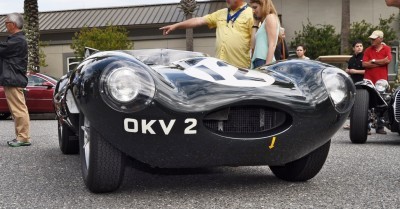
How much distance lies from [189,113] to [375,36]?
5404mm

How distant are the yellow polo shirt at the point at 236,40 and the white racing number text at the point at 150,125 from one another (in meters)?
1.89

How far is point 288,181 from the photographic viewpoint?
3812 millimetres

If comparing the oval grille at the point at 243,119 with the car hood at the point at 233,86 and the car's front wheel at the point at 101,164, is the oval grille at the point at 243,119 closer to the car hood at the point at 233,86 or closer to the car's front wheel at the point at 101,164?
the car hood at the point at 233,86

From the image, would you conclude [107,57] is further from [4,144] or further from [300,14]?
[300,14]

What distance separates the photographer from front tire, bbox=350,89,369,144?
20.9ft

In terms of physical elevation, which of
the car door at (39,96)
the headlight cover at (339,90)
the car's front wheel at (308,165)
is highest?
the headlight cover at (339,90)

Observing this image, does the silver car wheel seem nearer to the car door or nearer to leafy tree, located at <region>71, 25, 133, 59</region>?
the car door

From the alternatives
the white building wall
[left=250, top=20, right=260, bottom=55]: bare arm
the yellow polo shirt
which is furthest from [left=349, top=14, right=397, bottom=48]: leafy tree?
the yellow polo shirt

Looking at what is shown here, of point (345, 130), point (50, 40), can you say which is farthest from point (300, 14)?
point (345, 130)

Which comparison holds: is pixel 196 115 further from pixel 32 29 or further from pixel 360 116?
pixel 32 29

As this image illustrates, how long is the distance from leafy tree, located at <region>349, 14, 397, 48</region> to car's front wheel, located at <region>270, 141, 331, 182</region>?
19118 mm

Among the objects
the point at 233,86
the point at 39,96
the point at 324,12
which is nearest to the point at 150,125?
the point at 233,86

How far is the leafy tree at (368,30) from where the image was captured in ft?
72.2

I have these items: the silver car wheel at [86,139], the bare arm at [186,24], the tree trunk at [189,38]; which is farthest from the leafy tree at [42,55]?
the silver car wheel at [86,139]
